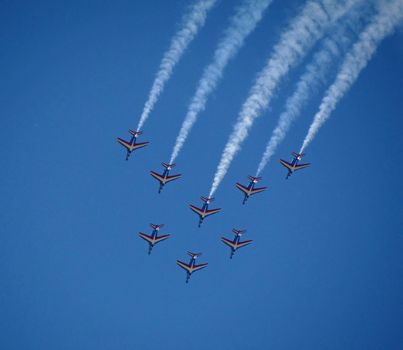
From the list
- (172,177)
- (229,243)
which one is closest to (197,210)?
(172,177)

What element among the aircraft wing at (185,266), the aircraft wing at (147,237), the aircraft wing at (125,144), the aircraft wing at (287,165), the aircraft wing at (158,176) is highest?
the aircraft wing at (287,165)

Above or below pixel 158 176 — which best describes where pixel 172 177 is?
above

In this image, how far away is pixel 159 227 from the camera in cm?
4866

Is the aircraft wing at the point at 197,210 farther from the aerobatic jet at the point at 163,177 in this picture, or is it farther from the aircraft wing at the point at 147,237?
the aircraft wing at the point at 147,237

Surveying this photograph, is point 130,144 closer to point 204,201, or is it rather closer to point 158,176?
point 158,176

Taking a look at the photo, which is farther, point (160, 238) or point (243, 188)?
point (160, 238)

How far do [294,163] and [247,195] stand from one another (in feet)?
19.9

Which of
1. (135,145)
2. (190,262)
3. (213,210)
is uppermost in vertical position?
(135,145)

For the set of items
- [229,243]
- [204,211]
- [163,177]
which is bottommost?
[229,243]

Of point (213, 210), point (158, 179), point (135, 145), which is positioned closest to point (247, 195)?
point (213, 210)

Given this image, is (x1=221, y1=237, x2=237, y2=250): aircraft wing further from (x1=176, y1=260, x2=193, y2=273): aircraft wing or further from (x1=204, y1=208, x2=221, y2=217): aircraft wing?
(x1=176, y1=260, x2=193, y2=273): aircraft wing

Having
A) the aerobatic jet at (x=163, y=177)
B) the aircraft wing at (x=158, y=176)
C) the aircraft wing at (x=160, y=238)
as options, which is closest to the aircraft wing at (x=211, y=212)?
the aerobatic jet at (x=163, y=177)

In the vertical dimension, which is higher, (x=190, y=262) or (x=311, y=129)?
(x=311, y=129)

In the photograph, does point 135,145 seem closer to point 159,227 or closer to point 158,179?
point 158,179
